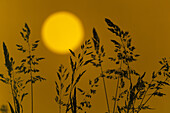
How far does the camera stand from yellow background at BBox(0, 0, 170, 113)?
3.15ft

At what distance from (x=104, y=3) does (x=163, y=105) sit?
487 mm

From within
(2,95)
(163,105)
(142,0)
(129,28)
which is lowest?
(163,105)

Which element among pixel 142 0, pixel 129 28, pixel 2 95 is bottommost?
pixel 2 95

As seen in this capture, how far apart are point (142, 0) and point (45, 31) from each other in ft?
1.41

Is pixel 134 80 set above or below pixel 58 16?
below

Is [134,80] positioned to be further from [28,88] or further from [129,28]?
[28,88]

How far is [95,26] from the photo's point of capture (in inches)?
39.3

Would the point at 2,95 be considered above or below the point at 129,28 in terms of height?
→ below

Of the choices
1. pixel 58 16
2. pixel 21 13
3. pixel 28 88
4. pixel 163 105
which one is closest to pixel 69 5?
pixel 58 16

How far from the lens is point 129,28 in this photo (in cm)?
97

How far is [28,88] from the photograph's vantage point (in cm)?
104

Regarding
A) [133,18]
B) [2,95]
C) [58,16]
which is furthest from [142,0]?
[2,95]

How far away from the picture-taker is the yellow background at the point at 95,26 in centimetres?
96

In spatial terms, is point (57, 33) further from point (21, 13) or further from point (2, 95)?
point (2, 95)
